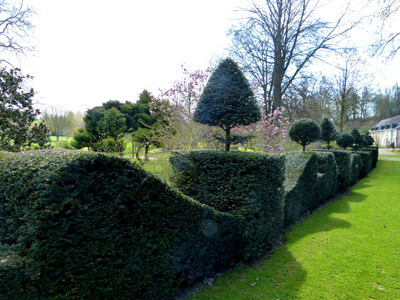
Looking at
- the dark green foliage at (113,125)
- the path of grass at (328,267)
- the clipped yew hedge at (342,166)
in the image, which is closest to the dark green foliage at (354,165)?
the clipped yew hedge at (342,166)

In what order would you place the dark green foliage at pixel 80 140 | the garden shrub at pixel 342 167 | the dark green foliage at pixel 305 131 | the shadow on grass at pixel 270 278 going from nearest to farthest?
the shadow on grass at pixel 270 278 → the garden shrub at pixel 342 167 → the dark green foliage at pixel 305 131 → the dark green foliage at pixel 80 140

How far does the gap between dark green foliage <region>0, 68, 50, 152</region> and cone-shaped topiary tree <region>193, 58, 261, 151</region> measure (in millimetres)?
4459

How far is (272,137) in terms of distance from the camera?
35.2ft

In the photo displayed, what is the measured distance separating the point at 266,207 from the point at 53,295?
9.98 ft

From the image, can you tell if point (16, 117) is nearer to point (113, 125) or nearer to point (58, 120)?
point (113, 125)

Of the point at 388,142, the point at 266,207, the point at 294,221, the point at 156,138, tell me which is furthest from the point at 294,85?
the point at 388,142

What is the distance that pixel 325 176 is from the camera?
7312mm

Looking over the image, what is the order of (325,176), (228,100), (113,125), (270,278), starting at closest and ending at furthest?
1. (270,278)
2. (228,100)
3. (325,176)
4. (113,125)

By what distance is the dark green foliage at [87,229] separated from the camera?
5.74ft

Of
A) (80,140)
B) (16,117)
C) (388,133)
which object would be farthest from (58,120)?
(388,133)

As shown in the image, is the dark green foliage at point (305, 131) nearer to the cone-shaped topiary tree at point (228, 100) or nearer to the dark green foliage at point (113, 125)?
the cone-shaped topiary tree at point (228, 100)

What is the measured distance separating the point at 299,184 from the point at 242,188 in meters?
2.74

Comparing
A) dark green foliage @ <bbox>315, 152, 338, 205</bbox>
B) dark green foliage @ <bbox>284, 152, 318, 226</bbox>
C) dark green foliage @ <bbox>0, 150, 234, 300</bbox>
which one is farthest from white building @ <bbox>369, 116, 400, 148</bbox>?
dark green foliage @ <bbox>0, 150, 234, 300</bbox>

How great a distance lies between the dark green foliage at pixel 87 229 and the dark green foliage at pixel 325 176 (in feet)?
18.9
